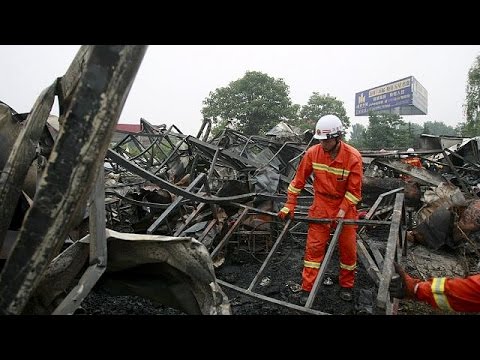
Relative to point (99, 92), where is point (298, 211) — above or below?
below

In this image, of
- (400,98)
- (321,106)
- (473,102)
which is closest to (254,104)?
(321,106)

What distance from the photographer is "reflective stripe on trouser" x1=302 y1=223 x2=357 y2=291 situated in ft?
11.1

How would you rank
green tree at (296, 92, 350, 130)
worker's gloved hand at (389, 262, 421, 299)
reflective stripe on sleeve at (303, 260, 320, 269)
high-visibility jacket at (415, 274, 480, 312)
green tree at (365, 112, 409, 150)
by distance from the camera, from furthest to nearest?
green tree at (296, 92, 350, 130)
green tree at (365, 112, 409, 150)
reflective stripe on sleeve at (303, 260, 320, 269)
worker's gloved hand at (389, 262, 421, 299)
high-visibility jacket at (415, 274, 480, 312)

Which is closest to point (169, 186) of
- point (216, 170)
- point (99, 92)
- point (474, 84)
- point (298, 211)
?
point (99, 92)

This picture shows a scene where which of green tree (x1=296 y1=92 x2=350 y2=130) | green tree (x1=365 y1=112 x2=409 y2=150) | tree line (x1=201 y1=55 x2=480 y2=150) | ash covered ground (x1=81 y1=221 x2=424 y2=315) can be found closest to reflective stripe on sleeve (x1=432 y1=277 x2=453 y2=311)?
ash covered ground (x1=81 y1=221 x2=424 y2=315)

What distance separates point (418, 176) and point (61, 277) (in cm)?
682

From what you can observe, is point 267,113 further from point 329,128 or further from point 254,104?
point 329,128

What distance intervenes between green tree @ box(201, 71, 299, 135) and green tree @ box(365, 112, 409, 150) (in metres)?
7.65

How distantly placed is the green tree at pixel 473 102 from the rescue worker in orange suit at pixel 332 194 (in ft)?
90.9

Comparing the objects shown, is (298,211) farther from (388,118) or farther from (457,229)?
(388,118)

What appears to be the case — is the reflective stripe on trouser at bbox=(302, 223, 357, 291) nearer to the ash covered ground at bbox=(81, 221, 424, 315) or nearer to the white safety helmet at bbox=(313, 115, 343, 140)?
the ash covered ground at bbox=(81, 221, 424, 315)

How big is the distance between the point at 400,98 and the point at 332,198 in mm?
50292

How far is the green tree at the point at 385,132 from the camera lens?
31.2 m

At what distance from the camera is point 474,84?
25891mm
